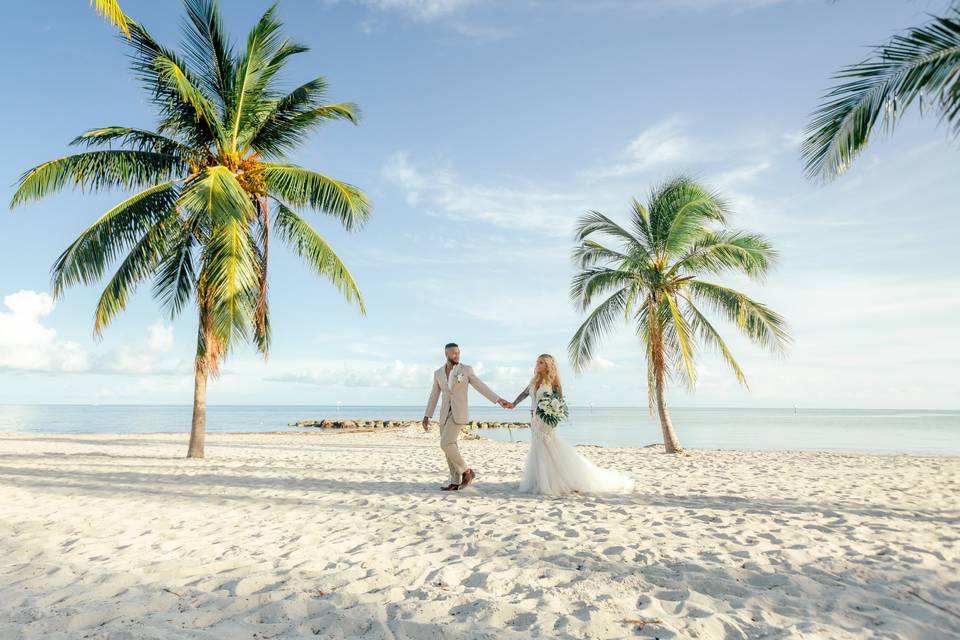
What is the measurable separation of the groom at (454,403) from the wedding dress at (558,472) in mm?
799

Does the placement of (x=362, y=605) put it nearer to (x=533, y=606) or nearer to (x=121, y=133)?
(x=533, y=606)

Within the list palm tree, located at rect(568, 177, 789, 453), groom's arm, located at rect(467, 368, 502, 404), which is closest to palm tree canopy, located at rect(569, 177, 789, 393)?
palm tree, located at rect(568, 177, 789, 453)

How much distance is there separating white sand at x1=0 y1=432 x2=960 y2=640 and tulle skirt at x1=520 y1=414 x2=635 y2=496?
0.94 feet

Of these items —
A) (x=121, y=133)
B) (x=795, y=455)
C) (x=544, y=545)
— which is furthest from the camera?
(x=795, y=455)

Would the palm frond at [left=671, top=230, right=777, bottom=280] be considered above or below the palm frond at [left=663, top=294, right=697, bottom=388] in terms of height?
above

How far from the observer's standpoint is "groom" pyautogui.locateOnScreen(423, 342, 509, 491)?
308 inches

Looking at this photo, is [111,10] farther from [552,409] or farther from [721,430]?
[721,430]

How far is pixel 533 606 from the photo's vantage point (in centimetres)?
336

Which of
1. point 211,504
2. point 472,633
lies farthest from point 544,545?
point 211,504

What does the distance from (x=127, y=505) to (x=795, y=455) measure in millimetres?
14259

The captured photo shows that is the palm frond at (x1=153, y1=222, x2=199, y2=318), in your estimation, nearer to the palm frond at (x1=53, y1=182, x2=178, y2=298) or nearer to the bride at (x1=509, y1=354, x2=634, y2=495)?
the palm frond at (x1=53, y1=182, x2=178, y2=298)

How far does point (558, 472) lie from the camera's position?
7320mm

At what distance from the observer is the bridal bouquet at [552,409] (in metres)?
7.56

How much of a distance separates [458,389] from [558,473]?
1.83 metres
